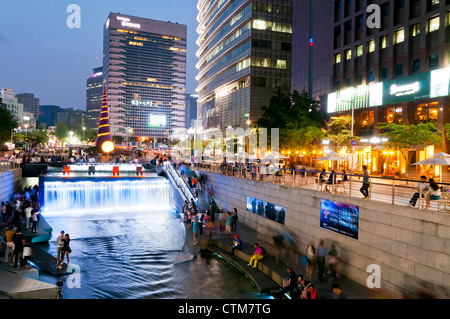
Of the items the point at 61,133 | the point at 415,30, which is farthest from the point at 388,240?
the point at 61,133

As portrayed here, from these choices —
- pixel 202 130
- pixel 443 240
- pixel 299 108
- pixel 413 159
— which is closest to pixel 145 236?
pixel 443 240

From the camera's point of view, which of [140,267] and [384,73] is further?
[384,73]

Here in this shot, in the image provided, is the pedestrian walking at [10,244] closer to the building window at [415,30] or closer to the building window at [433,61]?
the building window at [433,61]

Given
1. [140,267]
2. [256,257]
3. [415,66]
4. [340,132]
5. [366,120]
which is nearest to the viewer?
[256,257]

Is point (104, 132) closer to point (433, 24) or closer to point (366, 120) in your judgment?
point (366, 120)

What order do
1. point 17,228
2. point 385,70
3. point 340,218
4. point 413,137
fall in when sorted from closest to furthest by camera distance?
point 340,218 → point 17,228 → point 413,137 → point 385,70

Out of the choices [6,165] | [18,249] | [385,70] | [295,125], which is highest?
[385,70]

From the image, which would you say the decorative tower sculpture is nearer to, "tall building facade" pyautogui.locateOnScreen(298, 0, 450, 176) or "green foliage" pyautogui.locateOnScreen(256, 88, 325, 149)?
"green foliage" pyautogui.locateOnScreen(256, 88, 325, 149)

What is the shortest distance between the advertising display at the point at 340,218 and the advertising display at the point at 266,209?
401cm

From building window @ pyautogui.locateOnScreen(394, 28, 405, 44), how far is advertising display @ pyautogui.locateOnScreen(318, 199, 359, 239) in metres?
28.2

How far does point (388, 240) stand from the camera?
12.5 meters

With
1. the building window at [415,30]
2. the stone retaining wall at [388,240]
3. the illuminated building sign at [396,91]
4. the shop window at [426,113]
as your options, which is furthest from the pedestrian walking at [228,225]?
the building window at [415,30]

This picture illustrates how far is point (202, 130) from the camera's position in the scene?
113375mm

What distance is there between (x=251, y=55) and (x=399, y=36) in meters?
41.2
